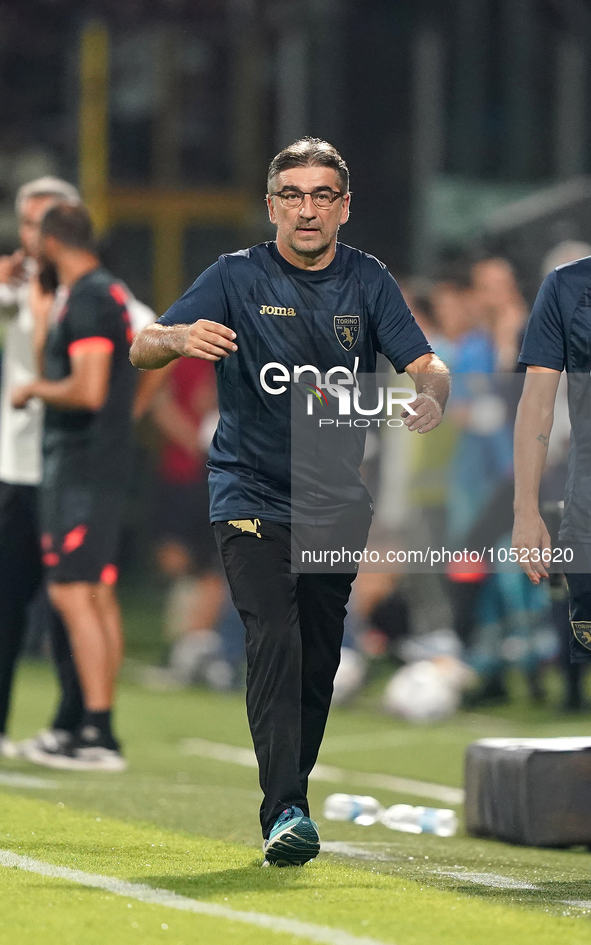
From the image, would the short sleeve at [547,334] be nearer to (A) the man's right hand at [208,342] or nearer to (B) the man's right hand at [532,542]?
(B) the man's right hand at [532,542]

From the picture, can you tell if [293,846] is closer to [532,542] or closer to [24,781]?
[532,542]

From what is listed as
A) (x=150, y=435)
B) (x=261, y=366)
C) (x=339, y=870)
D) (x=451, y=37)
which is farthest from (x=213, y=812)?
(x=451, y=37)

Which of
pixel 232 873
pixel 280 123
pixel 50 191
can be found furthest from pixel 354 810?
pixel 280 123

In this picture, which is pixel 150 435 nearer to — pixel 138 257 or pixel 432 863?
pixel 138 257

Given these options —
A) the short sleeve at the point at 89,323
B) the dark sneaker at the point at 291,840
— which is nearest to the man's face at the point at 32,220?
the short sleeve at the point at 89,323

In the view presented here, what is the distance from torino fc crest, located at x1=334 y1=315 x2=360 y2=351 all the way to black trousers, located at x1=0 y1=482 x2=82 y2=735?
3.50 m

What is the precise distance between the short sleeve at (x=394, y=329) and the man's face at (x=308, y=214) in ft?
0.78

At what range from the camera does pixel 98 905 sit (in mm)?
4559

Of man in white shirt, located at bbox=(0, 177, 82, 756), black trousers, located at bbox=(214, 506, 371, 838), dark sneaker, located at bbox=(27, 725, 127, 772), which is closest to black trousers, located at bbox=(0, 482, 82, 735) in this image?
man in white shirt, located at bbox=(0, 177, 82, 756)

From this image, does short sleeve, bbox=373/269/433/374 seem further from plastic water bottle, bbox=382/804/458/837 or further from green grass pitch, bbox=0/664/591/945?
plastic water bottle, bbox=382/804/458/837

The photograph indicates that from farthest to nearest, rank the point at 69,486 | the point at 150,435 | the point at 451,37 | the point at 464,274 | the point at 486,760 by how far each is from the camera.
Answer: the point at 451,37 → the point at 150,435 → the point at 464,274 → the point at 69,486 → the point at 486,760

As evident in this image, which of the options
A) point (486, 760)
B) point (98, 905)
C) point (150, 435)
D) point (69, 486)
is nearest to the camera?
point (98, 905)

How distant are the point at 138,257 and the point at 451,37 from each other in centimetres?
440

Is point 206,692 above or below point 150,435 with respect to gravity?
below
